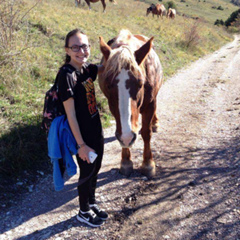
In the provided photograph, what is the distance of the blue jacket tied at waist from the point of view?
1.86 metres

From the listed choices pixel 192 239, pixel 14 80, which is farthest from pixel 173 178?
pixel 14 80

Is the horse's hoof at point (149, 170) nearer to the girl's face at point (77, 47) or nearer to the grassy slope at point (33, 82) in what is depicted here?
the grassy slope at point (33, 82)

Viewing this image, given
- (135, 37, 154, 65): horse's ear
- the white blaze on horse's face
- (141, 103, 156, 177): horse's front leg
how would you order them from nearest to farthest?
the white blaze on horse's face
(135, 37, 154, 65): horse's ear
(141, 103, 156, 177): horse's front leg

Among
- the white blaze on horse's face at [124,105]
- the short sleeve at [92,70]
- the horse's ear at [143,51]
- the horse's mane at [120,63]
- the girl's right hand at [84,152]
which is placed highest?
the horse's ear at [143,51]

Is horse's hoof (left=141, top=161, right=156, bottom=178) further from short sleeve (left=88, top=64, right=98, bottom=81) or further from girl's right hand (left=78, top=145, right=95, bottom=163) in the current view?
short sleeve (left=88, top=64, right=98, bottom=81)

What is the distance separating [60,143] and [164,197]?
1.55 m

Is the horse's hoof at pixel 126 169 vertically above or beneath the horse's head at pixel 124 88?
beneath

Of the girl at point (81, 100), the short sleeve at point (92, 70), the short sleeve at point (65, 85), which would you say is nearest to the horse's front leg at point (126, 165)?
the girl at point (81, 100)

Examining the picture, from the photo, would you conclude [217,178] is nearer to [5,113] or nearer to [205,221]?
[205,221]

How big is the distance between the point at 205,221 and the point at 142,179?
3.30ft

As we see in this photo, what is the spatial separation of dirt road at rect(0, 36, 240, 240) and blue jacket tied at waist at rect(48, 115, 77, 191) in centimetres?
78

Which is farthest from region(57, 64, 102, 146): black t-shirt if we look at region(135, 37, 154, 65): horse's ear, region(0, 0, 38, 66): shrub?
region(0, 0, 38, 66): shrub

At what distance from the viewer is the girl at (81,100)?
173 cm

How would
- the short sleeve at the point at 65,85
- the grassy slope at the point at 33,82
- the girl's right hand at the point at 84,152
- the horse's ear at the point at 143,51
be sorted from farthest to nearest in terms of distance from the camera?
the grassy slope at the point at 33,82
the horse's ear at the point at 143,51
the girl's right hand at the point at 84,152
the short sleeve at the point at 65,85
